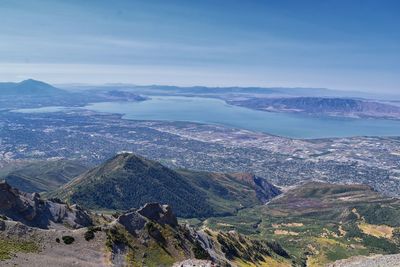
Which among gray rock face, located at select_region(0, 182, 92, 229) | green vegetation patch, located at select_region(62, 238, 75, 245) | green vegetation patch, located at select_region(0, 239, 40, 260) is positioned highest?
green vegetation patch, located at select_region(0, 239, 40, 260)

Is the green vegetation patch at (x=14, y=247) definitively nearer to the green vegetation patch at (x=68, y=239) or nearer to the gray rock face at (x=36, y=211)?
the green vegetation patch at (x=68, y=239)

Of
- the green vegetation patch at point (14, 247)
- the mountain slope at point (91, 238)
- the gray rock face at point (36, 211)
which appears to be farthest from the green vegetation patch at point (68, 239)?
the gray rock face at point (36, 211)

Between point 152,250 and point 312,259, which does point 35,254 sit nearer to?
point 152,250

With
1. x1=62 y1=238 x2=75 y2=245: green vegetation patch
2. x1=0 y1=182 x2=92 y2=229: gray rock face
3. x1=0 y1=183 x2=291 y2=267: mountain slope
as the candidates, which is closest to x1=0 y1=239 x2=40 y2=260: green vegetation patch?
x1=0 y1=183 x2=291 y2=267: mountain slope

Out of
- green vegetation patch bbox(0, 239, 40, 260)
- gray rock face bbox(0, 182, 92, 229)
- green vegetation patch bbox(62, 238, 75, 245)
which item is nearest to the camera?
green vegetation patch bbox(0, 239, 40, 260)

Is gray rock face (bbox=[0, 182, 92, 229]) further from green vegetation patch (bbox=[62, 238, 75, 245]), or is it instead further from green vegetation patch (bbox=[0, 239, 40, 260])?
green vegetation patch (bbox=[0, 239, 40, 260])

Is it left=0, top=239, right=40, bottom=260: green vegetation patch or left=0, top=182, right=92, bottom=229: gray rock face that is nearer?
left=0, top=239, right=40, bottom=260: green vegetation patch

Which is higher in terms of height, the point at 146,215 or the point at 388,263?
the point at 388,263

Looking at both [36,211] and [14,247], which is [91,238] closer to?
[14,247]

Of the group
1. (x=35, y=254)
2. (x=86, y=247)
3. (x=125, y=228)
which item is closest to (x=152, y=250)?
(x=125, y=228)
